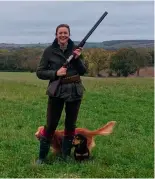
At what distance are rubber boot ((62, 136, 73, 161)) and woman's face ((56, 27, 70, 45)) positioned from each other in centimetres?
177

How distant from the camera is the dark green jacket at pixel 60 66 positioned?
23.7 ft

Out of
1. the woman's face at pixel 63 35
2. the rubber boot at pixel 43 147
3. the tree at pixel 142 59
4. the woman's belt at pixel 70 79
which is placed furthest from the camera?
the tree at pixel 142 59

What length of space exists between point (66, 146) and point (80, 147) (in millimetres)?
294

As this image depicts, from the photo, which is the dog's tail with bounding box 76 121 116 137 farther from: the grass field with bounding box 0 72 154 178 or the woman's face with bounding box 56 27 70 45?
the woman's face with bounding box 56 27 70 45

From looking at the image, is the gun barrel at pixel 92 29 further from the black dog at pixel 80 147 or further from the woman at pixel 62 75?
the black dog at pixel 80 147

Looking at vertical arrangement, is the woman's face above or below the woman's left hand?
above

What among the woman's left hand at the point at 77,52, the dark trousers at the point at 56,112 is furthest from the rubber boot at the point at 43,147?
the woman's left hand at the point at 77,52

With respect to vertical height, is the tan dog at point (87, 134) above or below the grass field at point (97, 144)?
above

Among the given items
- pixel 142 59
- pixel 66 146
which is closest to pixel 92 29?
pixel 66 146

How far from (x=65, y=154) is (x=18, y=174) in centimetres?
114

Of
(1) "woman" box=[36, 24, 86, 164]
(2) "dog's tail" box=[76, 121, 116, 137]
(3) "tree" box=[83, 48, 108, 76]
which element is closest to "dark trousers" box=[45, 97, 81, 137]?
(1) "woman" box=[36, 24, 86, 164]

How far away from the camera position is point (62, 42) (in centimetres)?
723

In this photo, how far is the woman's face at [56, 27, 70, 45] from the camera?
719 cm

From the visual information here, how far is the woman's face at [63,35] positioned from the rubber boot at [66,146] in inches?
69.9
